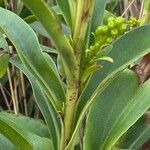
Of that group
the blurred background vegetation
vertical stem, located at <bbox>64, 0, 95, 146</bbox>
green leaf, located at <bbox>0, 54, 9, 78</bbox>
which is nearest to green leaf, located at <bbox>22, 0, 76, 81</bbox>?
vertical stem, located at <bbox>64, 0, 95, 146</bbox>

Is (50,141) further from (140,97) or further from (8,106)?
(8,106)

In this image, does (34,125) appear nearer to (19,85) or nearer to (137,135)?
(137,135)

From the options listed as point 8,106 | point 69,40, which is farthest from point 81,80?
point 8,106

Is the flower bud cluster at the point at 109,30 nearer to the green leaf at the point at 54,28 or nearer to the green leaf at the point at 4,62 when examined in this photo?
the green leaf at the point at 54,28

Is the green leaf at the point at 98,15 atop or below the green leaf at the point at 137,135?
atop

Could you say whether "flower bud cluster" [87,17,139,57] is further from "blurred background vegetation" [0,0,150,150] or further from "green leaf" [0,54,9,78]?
"blurred background vegetation" [0,0,150,150]

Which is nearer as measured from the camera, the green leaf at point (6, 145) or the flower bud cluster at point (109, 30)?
the flower bud cluster at point (109, 30)

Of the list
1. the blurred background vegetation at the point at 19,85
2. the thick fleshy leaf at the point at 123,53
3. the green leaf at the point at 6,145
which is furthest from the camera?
the blurred background vegetation at the point at 19,85

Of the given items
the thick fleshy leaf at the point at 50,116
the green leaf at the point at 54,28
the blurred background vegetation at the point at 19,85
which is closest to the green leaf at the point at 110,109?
the thick fleshy leaf at the point at 50,116
